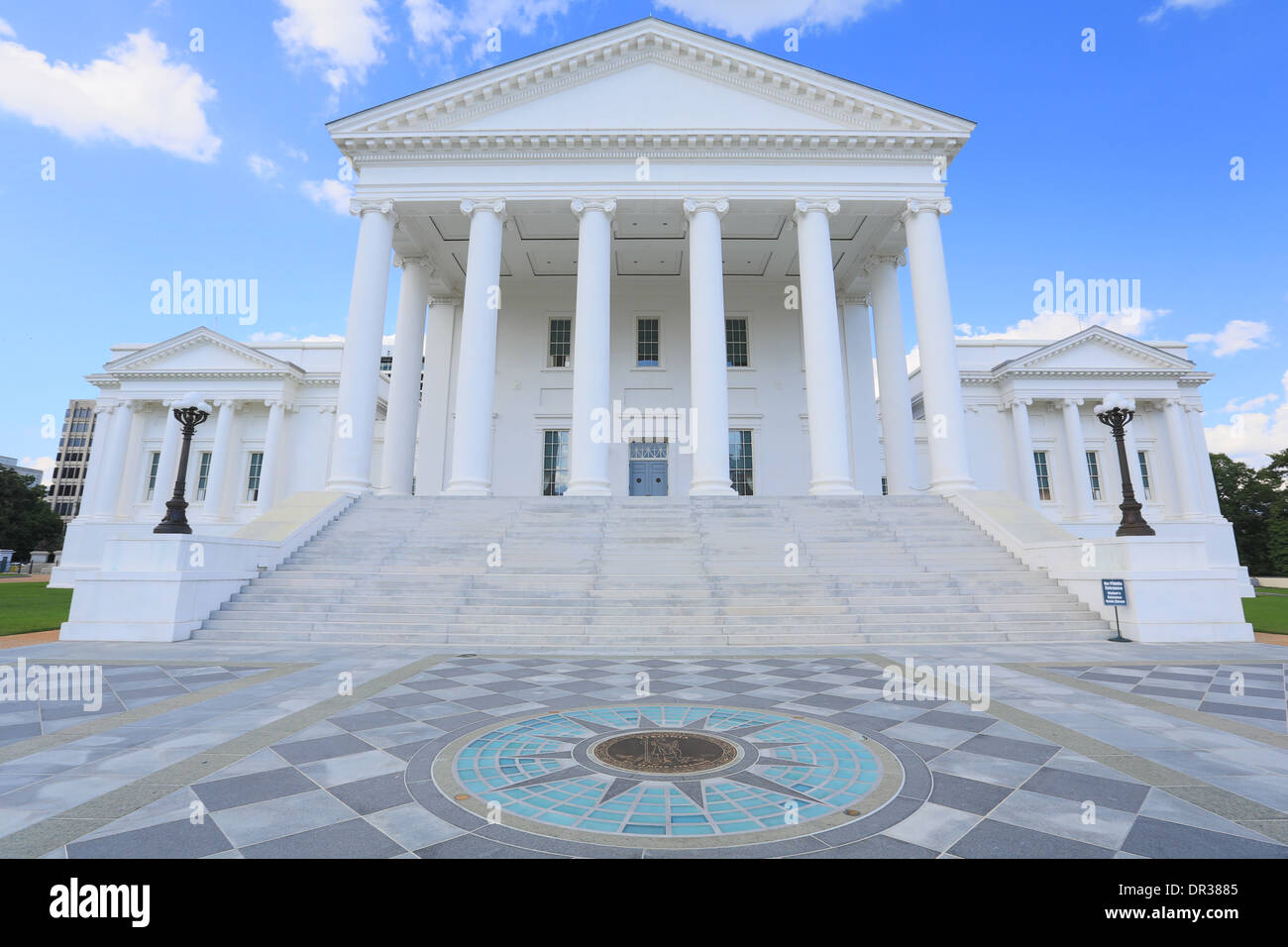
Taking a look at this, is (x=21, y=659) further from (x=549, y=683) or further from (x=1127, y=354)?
(x=1127, y=354)

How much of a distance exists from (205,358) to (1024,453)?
2077 inches

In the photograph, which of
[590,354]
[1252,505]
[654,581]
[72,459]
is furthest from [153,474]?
[72,459]

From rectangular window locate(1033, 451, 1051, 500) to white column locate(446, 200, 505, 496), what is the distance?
1316 inches

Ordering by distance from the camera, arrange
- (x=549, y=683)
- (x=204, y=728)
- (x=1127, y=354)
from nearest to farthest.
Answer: (x=204, y=728), (x=549, y=683), (x=1127, y=354)

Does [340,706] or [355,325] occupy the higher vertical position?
[355,325]

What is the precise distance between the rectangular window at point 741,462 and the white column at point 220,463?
109 feet

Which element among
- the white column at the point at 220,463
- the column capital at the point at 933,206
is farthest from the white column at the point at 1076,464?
the white column at the point at 220,463

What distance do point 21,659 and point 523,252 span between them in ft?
73.6

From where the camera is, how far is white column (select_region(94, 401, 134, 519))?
3809 centimetres

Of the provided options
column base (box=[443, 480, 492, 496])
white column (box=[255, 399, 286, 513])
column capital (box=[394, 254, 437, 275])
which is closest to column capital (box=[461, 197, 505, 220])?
column capital (box=[394, 254, 437, 275])
